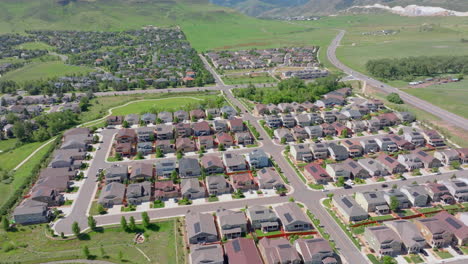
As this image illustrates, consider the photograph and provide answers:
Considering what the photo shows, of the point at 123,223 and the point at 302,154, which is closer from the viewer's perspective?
the point at 123,223

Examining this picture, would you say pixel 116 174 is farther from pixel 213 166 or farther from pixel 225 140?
pixel 225 140

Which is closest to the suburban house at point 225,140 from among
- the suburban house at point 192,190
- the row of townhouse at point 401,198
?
the suburban house at point 192,190

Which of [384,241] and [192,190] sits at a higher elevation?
[192,190]

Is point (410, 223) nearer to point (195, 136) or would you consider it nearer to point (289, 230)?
point (289, 230)

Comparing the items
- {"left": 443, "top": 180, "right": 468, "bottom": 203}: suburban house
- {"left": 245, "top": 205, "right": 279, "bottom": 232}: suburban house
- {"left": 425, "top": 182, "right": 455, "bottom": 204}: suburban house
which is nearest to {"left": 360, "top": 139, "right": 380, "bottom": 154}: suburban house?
{"left": 425, "top": 182, "right": 455, "bottom": 204}: suburban house

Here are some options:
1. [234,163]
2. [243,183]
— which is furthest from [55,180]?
[243,183]

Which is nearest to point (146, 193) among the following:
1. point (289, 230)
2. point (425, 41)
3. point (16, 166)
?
point (289, 230)
